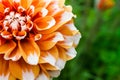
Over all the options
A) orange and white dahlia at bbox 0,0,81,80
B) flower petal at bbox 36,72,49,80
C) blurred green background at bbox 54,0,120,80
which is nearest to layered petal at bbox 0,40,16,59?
orange and white dahlia at bbox 0,0,81,80

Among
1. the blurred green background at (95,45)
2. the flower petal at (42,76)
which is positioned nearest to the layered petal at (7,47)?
the flower petal at (42,76)

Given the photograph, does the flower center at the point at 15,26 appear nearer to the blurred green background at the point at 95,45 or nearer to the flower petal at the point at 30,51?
the flower petal at the point at 30,51

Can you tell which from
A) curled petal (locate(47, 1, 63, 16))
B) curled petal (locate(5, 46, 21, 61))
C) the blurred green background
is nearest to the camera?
curled petal (locate(5, 46, 21, 61))

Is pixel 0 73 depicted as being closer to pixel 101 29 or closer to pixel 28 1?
pixel 28 1

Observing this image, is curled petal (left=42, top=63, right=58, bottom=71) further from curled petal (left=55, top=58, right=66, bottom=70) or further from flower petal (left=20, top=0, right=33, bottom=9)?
flower petal (left=20, top=0, right=33, bottom=9)

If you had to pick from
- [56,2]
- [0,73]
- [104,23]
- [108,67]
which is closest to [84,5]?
[104,23]
